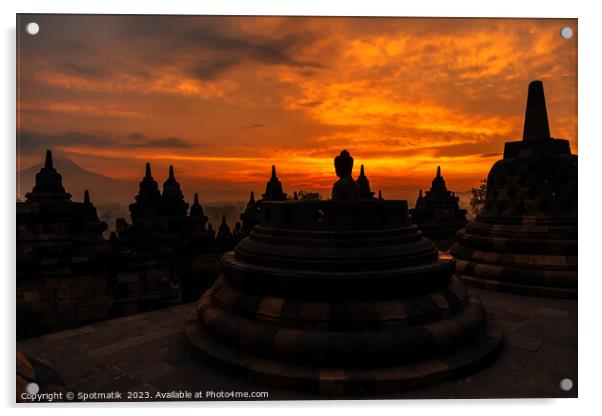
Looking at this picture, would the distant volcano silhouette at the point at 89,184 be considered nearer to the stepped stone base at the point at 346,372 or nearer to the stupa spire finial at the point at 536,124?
the stepped stone base at the point at 346,372

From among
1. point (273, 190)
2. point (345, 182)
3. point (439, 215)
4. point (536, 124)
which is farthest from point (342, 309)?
point (439, 215)

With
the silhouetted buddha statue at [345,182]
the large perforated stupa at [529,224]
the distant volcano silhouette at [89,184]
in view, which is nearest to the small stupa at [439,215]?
the large perforated stupa at [529,224]

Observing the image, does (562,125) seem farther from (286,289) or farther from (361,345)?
(286,289)

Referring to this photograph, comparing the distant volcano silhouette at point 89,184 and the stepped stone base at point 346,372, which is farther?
the distant volcano silhouette at point 89,184

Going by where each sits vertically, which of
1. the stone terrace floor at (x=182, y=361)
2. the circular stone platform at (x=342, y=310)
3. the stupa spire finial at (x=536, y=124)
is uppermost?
the stupa spire finial at (x=536, y=124)

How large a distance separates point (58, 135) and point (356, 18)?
5.25 m

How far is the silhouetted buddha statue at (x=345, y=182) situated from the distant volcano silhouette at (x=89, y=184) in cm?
476

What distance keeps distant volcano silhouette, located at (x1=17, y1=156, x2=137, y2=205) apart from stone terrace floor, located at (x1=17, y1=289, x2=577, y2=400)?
300 cm

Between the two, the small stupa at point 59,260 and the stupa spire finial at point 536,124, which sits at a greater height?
the stupa spire finial at point 536,124

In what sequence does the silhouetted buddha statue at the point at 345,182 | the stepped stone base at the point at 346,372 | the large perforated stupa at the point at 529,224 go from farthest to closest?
the large perforated stupa at the point at 529,224 < the silhouetted buddha statue at the point at 345,182 < the stepped stone base at the point at 346,372

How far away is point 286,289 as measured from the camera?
212 inches

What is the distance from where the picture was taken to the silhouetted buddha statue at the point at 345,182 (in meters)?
6.46

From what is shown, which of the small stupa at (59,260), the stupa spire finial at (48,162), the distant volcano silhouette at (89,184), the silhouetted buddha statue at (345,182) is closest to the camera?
the silhouetted buddha statue at (345,182)

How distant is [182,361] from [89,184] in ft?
16.1
